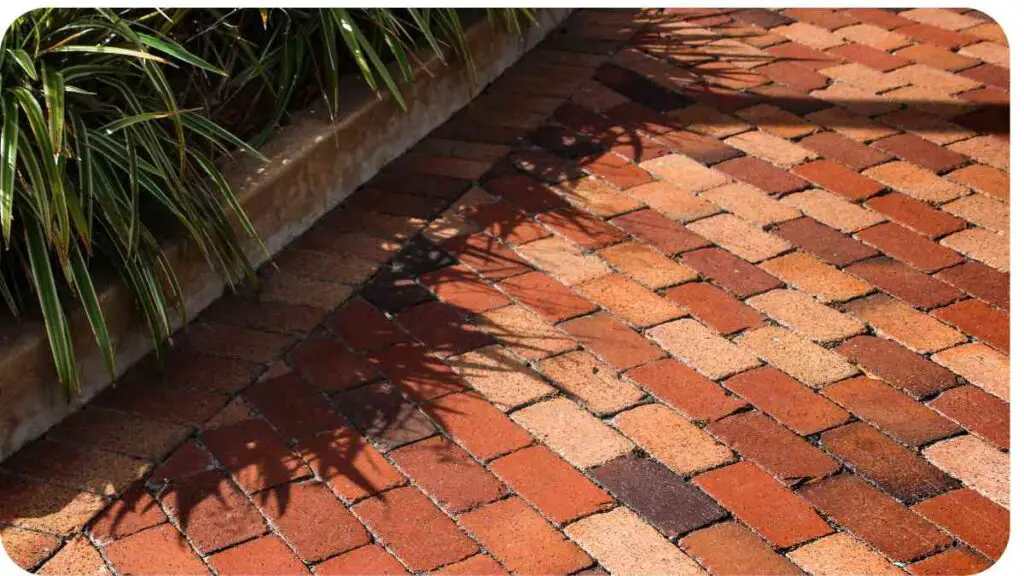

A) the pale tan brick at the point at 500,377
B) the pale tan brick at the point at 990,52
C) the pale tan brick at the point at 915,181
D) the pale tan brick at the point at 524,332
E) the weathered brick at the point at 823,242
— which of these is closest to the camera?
the pale tan brick at the point at 500,377

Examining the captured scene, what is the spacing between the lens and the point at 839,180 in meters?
3.43

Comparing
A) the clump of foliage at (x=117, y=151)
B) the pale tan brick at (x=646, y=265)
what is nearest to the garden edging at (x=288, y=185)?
the clump of foliage at (x=117, y=151)

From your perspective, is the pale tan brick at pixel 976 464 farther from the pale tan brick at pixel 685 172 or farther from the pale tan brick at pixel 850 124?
the pale tan brick at pixel 850 124

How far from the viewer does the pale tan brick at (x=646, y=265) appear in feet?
9.95

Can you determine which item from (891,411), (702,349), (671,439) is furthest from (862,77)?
(671,439)

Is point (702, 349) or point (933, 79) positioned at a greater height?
point (933, 79)

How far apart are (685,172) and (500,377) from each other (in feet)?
3.56

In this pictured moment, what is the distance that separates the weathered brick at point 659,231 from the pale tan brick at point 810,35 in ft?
4.21

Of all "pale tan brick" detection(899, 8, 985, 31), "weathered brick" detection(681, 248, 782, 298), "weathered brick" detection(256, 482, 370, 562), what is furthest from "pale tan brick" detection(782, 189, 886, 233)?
"weathered brick" detection(256, 482, 370, 562)

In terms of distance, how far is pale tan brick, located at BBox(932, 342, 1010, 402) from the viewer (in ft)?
8.73

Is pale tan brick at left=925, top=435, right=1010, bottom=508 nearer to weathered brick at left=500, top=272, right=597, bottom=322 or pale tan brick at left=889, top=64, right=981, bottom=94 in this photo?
weathered brick at left=500, top=272, right=597, bottom=322

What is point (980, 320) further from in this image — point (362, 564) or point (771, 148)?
point (362, 564)

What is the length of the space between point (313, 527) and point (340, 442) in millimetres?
253

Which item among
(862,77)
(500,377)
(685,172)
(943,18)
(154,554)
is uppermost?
(943,18)
